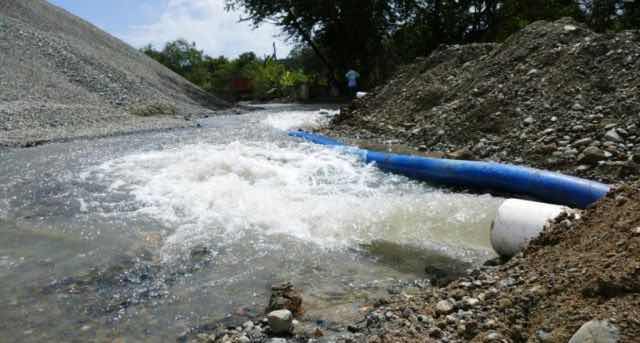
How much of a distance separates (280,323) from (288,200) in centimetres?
300

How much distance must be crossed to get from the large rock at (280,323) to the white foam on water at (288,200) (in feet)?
5.17

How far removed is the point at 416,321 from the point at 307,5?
24476 mm

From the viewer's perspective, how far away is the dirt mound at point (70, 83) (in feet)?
39.1

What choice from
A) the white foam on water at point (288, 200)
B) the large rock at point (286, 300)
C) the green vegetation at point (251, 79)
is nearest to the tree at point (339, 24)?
the green vegetation at point (251, 79)

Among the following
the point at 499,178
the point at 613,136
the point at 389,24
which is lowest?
the point at 499,178

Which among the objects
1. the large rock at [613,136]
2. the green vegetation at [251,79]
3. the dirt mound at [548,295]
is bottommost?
the dirt mound at [548,295]

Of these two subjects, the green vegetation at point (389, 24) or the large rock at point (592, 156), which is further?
the green vegetation at point (389, 24)

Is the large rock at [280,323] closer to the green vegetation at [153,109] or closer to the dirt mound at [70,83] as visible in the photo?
the dirt mound at [70,83]

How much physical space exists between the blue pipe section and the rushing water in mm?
253

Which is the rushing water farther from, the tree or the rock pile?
the tree

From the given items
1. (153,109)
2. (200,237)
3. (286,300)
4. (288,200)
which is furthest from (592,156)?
(153,109)

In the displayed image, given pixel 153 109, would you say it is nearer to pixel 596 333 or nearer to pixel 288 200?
pixel 288 200

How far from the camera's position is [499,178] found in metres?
5.67

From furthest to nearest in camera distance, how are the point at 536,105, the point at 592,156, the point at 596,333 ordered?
the point at 536,105
the point at 592,156
the point at 596,333
